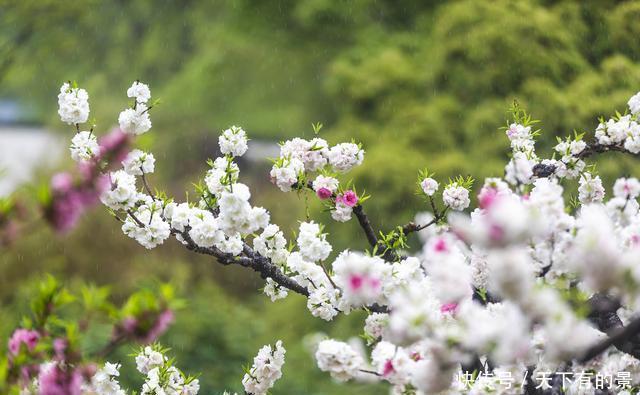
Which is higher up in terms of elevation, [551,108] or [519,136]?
[551,108]

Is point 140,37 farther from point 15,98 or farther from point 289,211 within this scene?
point 289,211

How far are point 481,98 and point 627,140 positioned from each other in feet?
14.1

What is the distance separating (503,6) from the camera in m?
7.00

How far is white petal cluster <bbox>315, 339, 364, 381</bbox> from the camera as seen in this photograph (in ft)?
6.75

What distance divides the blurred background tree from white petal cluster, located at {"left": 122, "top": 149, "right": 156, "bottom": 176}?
4.00ft

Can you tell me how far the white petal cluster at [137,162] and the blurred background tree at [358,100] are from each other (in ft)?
4.00

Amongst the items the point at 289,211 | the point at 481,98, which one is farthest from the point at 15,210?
the point at 289,211

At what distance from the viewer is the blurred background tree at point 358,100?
255 inches

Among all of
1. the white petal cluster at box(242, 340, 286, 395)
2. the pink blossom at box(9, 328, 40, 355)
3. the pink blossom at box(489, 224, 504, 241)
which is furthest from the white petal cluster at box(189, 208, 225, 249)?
the pink blossom at box(489, 224, 504, 241)

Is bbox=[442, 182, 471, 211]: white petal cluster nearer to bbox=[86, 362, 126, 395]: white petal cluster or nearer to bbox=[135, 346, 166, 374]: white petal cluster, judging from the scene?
bbox=[135, 346, 166, 374]: white petal cluster

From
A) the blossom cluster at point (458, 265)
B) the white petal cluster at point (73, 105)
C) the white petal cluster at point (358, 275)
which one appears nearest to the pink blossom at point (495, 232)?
the blossom cluster at point (458, 265)

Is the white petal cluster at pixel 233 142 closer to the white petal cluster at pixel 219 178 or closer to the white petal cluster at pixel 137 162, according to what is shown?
the white petal cluster at pixel 219 178

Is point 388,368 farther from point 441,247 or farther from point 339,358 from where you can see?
point 441,247

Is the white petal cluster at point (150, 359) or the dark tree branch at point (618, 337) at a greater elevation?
the white petal cluster at point (150, 359)
